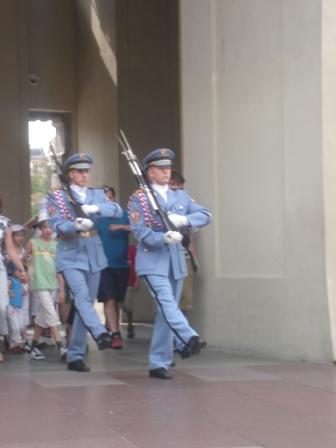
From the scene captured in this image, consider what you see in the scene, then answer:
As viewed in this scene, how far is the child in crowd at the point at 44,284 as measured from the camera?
33.4ft

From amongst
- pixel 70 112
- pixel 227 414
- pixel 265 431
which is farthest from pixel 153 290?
pixel 70 112

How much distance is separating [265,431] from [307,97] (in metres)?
4.17

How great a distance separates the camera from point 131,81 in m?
15.4

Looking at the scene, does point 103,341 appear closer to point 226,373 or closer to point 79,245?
point 79,245

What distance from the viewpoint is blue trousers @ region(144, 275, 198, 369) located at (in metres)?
8.17

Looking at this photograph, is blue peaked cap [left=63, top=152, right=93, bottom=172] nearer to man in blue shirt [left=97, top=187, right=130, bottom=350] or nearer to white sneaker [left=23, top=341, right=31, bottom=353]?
man in blue shirt [left=97, top=187, right=130, bottom=350]

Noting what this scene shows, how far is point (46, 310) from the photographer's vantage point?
10211 mm

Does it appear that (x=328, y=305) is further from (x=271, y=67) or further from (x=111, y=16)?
(x=111, y=16)

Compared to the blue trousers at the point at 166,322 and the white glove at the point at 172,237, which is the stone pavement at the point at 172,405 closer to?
the blue trousers at the point at 166,322

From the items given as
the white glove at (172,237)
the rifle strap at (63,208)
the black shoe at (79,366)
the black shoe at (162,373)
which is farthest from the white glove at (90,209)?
the black shoe at (162,373)

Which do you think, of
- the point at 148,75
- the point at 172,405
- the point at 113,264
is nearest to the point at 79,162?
the point at 113,264

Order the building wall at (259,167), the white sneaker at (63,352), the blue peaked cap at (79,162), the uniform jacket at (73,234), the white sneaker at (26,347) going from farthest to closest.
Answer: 1. the white sneaker at (26,347)
2. the white sneaker at (63,352)
3. the building wall at (259,167)
4. the blue peaked cap at (79,162)
5. the uniform jacket at (73,234)

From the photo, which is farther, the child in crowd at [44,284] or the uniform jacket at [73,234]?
the child in crowd at [44,284]

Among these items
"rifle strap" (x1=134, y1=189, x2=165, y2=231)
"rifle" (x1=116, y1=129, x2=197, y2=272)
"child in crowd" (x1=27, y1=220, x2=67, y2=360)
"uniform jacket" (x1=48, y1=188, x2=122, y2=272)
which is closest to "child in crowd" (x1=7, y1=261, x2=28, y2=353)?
"child in crowd" (x1=27, y1=220, x2=67, y2=360)
